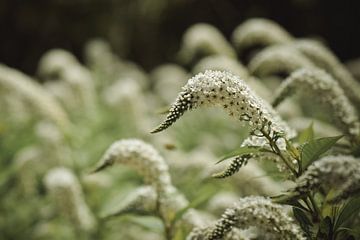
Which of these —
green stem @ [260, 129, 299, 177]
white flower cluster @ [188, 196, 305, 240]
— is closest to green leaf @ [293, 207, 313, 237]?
white flower cluster @ [188, 196, 305, 240]

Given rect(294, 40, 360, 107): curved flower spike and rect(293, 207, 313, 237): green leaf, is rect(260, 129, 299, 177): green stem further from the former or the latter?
rect(294, 40, 360, 107): curved flower spike

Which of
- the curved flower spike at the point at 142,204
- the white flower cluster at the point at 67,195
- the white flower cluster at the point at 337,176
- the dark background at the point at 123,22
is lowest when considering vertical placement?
the white flower cluster at the point at 337,176

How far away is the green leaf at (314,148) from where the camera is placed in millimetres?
1669

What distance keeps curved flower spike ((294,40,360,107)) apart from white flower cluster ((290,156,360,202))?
177cm

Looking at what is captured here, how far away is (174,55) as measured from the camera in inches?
440

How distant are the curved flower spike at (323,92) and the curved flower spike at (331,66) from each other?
76cm

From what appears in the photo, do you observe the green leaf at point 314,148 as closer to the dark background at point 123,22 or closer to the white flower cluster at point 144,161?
the white flower cluster at point 144,161

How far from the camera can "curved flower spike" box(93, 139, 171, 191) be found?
2141 mm

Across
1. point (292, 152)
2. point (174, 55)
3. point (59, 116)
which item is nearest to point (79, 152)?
point (59, 116)

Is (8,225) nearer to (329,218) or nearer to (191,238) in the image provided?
(191,238)

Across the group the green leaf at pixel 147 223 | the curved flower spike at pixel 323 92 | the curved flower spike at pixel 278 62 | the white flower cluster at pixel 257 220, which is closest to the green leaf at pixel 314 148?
the white flower cluster at pixel 257 220

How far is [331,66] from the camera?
3.27 m

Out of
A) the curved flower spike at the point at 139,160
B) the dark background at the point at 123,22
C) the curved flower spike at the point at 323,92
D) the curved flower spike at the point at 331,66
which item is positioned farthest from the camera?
the dark background at the point at 123,22

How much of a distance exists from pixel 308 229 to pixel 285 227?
113 millimetres
